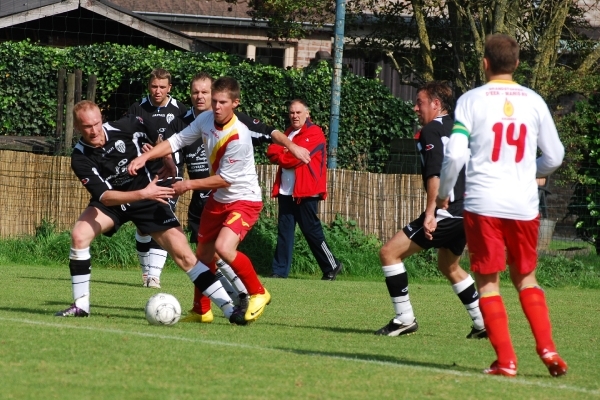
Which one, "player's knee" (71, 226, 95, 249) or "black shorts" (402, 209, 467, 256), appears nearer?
"black shorts" (402, 209, 467, 256)

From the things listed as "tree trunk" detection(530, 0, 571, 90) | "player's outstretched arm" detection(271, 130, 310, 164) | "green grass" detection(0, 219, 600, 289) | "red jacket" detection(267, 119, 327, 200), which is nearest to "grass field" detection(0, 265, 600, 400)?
"player's outstretched arm" detection(271, 130, 310, 164)

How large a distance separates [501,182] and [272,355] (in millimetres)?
1869

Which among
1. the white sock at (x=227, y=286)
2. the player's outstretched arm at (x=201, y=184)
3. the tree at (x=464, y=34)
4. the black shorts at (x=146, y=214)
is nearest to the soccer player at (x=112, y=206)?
the black shorts at (x=146, y=214)

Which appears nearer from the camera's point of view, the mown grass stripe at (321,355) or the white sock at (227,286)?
the mown grass stripe at (321,355)

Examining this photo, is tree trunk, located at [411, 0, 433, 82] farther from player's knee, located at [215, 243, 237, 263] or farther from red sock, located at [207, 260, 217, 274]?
player's knee, located at [215, 243, 237, 263]

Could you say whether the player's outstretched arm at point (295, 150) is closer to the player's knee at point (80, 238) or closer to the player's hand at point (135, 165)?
the player's hand at point (135, 165)

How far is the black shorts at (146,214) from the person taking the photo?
29.4ft

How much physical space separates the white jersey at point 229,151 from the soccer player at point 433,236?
1290 millimetres

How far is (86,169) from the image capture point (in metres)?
8.85

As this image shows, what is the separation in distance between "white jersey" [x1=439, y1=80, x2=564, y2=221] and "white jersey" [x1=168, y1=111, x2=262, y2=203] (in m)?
2.59

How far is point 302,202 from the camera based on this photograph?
14297mm

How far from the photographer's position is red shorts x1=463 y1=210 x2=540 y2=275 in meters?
6.38

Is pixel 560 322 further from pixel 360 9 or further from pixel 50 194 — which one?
pixel 360 9

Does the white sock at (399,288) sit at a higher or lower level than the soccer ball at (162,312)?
higher
